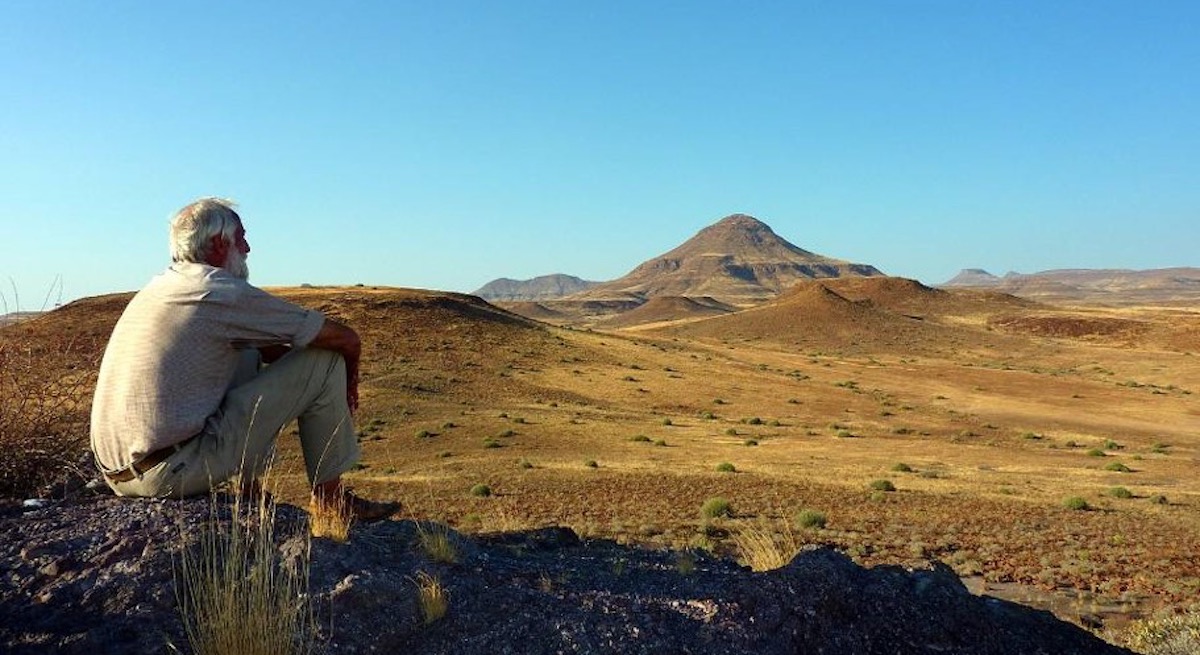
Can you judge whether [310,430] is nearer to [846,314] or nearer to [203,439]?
[203,439]

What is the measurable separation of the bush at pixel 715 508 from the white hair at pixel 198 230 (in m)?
10.0

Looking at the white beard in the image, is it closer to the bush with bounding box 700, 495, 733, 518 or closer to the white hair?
the white hair

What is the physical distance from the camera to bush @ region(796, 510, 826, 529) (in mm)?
12281

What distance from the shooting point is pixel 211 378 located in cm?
374

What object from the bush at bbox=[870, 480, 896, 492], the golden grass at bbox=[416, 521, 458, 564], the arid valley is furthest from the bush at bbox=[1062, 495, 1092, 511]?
the golden grass at bbox=[416, 521, 458, 564]

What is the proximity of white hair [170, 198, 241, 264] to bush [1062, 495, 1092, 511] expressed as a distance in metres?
15.3

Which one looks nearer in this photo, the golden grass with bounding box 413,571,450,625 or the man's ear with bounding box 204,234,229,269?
the golden grass with bounding box 413,571,450,625

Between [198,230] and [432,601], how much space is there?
7.54 ft

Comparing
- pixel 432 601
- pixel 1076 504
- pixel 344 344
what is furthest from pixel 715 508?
pixel 432 601

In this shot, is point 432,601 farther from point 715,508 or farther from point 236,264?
point 715,508

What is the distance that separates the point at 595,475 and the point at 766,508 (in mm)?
4010

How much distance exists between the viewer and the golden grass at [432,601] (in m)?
3.12

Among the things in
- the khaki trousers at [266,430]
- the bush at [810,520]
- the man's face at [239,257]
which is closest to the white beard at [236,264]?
the man's face at [239,257]

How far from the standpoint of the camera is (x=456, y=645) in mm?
2994
